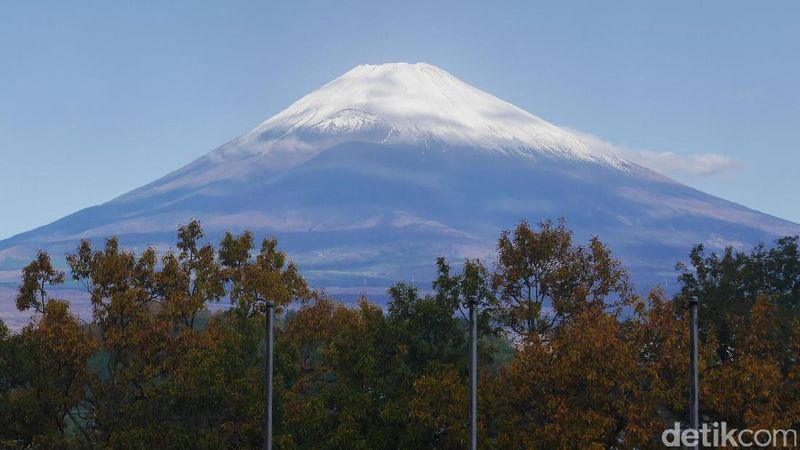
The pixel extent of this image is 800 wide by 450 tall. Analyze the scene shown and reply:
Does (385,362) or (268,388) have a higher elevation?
(268,388)

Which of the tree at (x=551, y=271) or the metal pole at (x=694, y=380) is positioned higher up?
the tree at (x=551, y=271)

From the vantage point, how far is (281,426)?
137 feet

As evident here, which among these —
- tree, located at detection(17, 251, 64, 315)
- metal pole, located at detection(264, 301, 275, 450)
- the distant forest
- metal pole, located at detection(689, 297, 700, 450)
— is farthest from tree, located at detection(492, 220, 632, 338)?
metal pole, located at detection(264, 301, 275, 450)

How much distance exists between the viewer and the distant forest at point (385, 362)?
118 feet

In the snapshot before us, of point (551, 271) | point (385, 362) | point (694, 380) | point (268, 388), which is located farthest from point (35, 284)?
point (694, 380)

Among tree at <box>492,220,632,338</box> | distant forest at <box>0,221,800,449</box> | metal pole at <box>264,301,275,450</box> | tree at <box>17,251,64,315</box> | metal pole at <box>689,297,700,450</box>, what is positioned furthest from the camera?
tree at <box>17,251,64,315</box>

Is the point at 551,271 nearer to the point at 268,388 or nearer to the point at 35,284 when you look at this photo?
the point at 35,284

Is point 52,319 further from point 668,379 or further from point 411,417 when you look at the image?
point 668,379

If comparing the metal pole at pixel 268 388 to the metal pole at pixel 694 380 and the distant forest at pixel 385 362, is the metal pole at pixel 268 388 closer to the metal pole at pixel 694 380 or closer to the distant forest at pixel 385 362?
the metal pole at pixel 694 380

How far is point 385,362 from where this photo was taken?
Result: 142ft

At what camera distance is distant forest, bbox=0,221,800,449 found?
35.9 metres

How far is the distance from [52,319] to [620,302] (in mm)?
18678

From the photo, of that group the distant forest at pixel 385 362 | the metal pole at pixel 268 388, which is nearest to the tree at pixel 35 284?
the distant forest at pixel 385 362

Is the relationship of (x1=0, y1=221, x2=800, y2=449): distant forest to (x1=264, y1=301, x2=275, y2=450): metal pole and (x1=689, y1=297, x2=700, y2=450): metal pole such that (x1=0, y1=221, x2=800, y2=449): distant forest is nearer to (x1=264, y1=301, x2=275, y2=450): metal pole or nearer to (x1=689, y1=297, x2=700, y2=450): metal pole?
(x1=689, y1=297, x2=700, y2=450): metal pole
